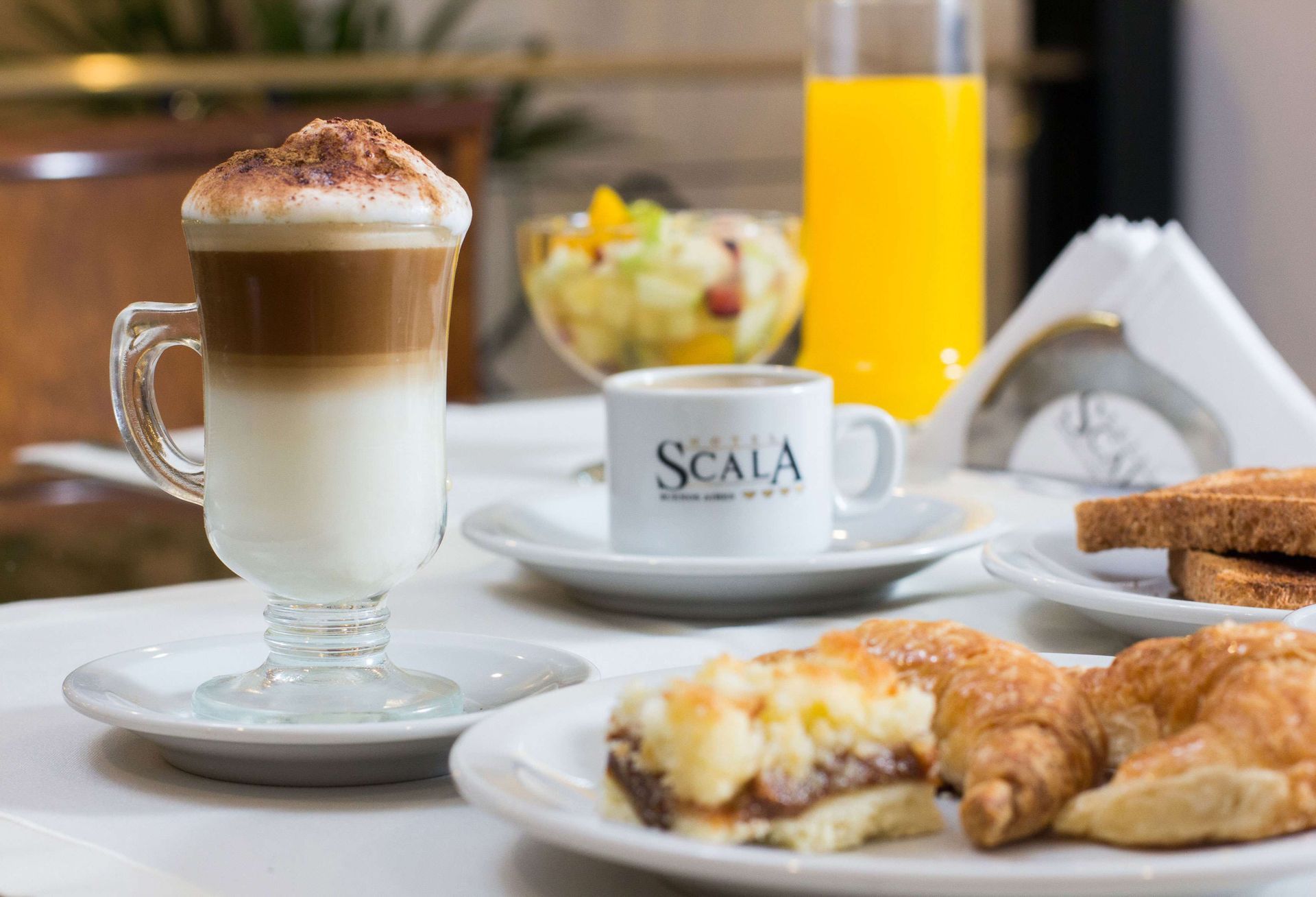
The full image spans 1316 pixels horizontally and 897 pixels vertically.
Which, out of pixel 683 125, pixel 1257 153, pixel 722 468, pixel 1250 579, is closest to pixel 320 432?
pixel 722 468

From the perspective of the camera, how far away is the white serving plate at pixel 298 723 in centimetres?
49

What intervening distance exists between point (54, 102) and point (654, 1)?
1.51m

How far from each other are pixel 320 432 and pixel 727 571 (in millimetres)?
206

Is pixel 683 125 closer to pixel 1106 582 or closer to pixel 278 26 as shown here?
pixel 278 26

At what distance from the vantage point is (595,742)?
0.46 meters

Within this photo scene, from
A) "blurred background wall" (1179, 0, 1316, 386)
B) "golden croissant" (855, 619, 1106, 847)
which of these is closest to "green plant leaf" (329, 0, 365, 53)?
"blurred background wall" (1179, 0, 1316, 386)

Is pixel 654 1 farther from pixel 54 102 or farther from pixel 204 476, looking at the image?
pixel 204 476

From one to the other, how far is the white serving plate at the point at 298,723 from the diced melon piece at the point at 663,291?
57 centimetres

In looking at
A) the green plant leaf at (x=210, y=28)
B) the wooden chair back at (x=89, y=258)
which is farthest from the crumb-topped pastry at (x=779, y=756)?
the green plant leaf at (x=210, y=28)

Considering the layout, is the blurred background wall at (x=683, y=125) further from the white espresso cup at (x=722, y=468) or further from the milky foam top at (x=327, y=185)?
the milky foam top at (x=327, y=185)

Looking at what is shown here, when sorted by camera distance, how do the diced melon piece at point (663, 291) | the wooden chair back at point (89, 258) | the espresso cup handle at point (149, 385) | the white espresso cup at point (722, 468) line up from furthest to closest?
1. the wooden chair back at point (89, 258)
2. the diced melon piece at point (663, 291)
3. the white espresso cup at point (722, 468)
4. the espresso cup handle at point (149, 385)

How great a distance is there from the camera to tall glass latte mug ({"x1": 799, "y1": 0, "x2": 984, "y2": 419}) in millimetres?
1348

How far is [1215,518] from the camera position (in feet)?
2.26

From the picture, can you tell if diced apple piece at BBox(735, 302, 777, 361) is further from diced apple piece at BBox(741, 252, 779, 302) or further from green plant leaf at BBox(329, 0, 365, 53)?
green plant leaf at BBox(329, 0, 365, 53)
